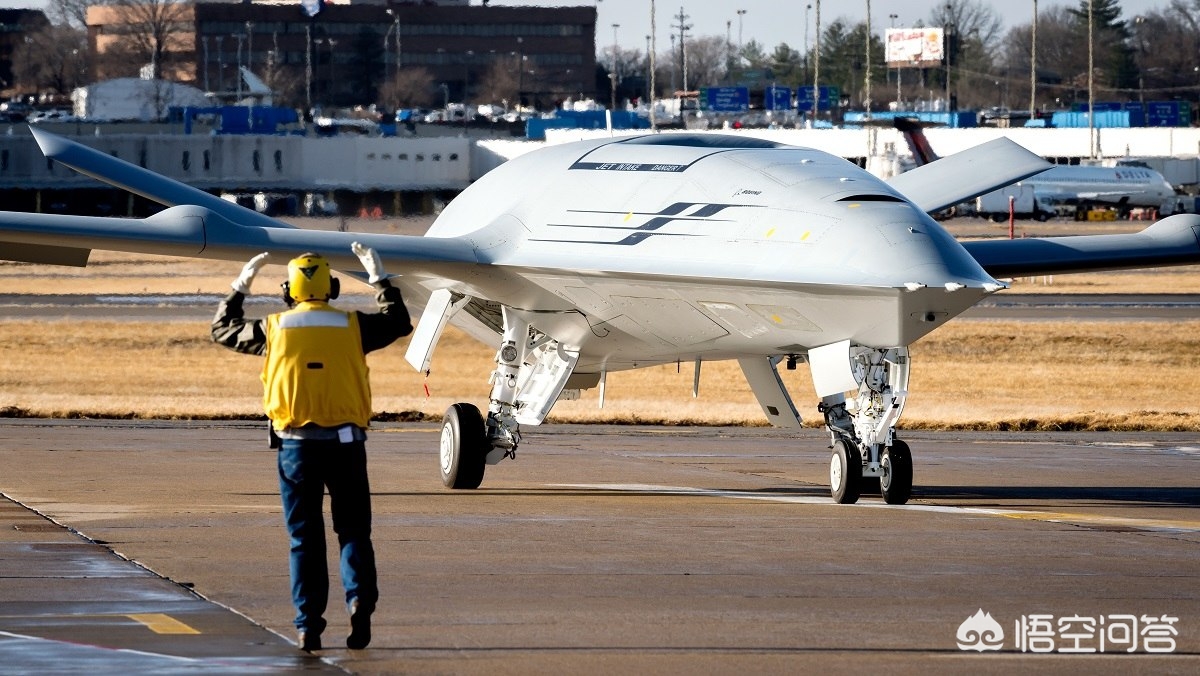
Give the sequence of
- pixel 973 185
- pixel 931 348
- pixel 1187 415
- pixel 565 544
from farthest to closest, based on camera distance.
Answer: pixel 931 348 < pixel 1187 415 < pixel 973 185 < pixel 565 544

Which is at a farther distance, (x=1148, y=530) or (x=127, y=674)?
(x=1148, y=530)

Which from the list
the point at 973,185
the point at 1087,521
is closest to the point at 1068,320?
the point at 973,185

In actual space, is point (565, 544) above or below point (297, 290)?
below

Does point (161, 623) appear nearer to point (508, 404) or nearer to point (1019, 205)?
point (508, 404)

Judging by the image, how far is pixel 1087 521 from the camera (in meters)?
16.1

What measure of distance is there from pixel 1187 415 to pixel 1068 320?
17976mm

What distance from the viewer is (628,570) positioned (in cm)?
1266

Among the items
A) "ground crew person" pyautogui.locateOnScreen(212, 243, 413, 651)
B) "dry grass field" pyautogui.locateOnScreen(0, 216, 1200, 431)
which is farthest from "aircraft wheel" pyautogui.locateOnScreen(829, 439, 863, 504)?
"dry grass field" pyautogui.locateOnScreen(0, 216, 1200, 431)

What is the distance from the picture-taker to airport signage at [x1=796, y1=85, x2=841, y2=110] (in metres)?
178

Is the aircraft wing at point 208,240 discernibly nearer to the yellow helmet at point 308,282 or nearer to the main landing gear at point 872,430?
the main landing gear at point 872,430

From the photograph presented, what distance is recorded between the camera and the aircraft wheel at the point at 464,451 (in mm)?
18688

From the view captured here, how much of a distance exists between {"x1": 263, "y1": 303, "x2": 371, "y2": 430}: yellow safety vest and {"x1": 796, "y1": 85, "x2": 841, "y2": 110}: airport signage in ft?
548

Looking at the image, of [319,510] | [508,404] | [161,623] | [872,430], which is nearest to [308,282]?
[319,510]

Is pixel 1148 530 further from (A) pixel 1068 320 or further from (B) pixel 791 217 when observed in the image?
(A) pixel 1068 320
